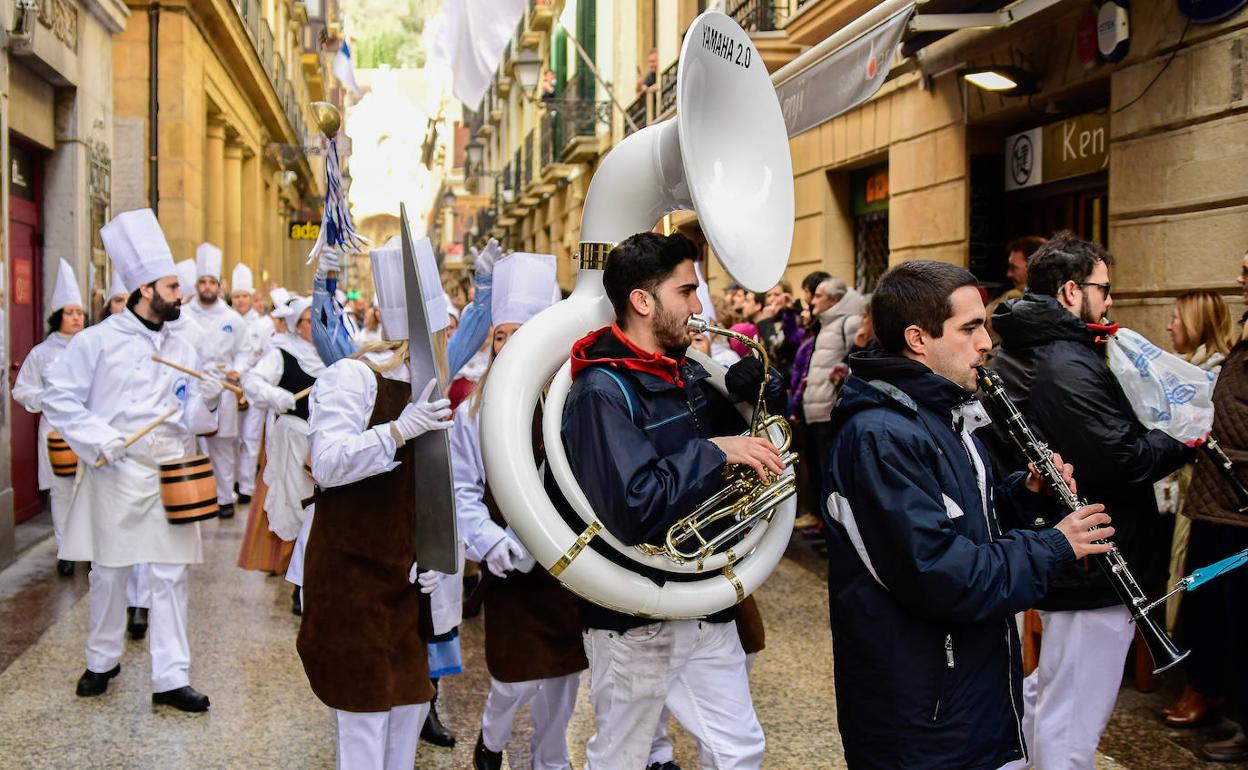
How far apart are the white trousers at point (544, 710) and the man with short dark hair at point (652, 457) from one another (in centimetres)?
83

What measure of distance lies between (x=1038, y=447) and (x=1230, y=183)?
3929mm

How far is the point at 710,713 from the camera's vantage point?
3.44 meters

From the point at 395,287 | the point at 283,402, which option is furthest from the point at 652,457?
the point at 283,402

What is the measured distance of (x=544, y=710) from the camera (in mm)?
4352

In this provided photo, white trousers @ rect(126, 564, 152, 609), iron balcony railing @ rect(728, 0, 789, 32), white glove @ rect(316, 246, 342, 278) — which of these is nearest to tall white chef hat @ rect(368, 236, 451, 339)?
white glove @ rect(316, 246, 342, 278)

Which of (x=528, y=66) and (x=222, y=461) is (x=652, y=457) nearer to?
(x=222, y=461)

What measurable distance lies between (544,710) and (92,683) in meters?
2.53

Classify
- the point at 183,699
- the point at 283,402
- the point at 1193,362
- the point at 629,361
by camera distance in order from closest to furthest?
1. the point at 629,361
2. the point at 1193,362
3. the point at 183,699
4. the point at 283,402

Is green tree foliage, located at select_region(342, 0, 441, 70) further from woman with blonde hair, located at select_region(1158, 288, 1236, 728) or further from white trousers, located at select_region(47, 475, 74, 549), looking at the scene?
woman with blonde hair, located at select_region(1158, 288, 1236, 728)

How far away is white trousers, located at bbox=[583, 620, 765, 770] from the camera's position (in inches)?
134

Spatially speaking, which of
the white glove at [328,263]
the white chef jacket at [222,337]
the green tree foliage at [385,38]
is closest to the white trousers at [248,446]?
the white chef jacket at [222,337]

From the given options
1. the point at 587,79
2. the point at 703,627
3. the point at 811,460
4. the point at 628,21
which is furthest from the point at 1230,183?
the point at 587,79

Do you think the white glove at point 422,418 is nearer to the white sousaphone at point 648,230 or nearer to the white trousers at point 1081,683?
the white sousaphone at point 648,230

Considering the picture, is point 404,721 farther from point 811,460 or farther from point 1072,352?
point 811,460
